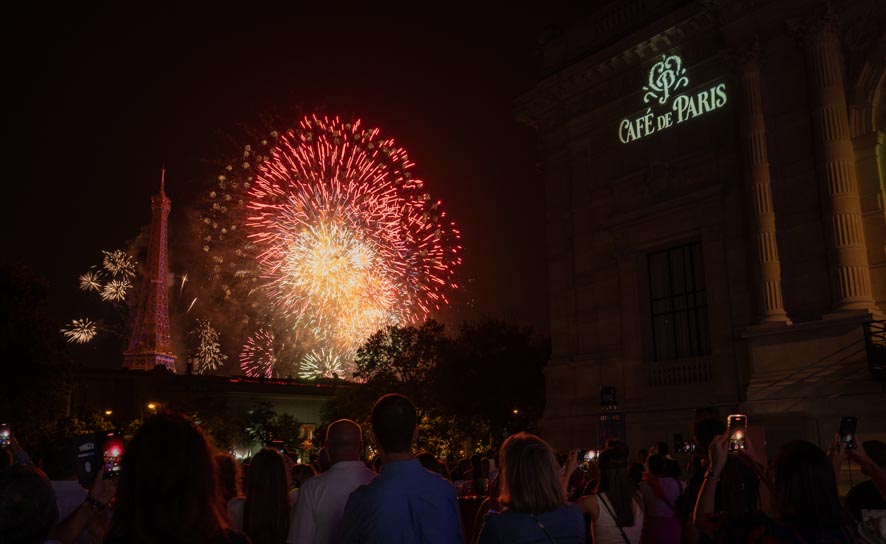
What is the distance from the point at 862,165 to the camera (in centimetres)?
1953

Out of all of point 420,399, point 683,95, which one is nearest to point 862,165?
point 683,95

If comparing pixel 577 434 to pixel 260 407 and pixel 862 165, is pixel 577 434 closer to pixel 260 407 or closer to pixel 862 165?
pixel 862 165

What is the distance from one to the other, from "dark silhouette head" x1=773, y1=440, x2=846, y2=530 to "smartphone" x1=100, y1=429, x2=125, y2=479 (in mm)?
3720

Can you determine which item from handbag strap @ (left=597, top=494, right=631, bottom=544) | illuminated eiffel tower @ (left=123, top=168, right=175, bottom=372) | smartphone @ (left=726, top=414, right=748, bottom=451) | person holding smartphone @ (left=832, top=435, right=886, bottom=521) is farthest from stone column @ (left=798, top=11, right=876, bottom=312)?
illuminated eiffel tower @ (left=123, top=168, right=175, bottom=372)

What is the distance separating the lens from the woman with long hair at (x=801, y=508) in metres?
3.96

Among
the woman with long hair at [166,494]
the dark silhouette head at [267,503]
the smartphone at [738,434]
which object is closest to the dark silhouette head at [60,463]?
the dark silhouette head at [267,503]

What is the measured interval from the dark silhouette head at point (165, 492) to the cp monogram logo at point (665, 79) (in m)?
22.4

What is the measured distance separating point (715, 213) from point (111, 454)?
801 inches

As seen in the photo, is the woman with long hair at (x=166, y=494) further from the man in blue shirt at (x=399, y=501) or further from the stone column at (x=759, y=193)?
the stone column at (x=759, y=193)

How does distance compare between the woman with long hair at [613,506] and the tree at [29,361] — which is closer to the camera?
the woman with long hair at [613,506]

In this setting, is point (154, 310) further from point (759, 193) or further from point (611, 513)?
point (611, 513)

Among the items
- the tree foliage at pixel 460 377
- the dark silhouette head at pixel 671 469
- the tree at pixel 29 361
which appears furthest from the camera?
the tree foliage at pixel 460 377

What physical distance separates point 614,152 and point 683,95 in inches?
121

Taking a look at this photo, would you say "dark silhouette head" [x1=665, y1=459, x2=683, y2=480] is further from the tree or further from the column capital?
the tree
